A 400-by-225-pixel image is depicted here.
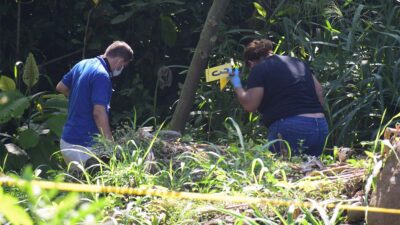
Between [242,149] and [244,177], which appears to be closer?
[244,177]

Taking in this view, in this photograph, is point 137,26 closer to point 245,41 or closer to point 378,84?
point 245,41

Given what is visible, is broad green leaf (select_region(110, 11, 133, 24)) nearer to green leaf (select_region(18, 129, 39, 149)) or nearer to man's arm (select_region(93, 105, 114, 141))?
green leaf (select_region(18, 129, 39, 149))

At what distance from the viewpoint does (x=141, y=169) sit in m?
3.62

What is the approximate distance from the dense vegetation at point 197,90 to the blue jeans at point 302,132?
0.95 ft

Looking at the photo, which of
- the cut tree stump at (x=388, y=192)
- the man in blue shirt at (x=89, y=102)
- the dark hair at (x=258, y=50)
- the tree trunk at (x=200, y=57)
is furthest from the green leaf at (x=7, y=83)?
the cut tree stump at (x=388, y=192)

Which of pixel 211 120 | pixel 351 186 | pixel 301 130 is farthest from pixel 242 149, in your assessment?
pixel 211 120

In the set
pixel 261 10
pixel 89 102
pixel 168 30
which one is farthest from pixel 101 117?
pixel 168 30

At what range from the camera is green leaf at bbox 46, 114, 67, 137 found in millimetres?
6857

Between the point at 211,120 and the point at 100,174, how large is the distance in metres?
3.53

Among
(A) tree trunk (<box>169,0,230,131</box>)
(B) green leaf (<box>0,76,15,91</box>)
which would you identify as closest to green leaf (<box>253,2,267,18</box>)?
(A) tree trunk (<box>169,0,230,131</box>)

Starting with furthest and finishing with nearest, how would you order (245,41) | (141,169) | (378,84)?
(245,41)
(378,84)
(141,169)

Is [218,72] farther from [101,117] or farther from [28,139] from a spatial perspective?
[28,139]

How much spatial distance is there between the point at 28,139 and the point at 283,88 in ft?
8.52

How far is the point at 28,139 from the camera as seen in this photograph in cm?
678
